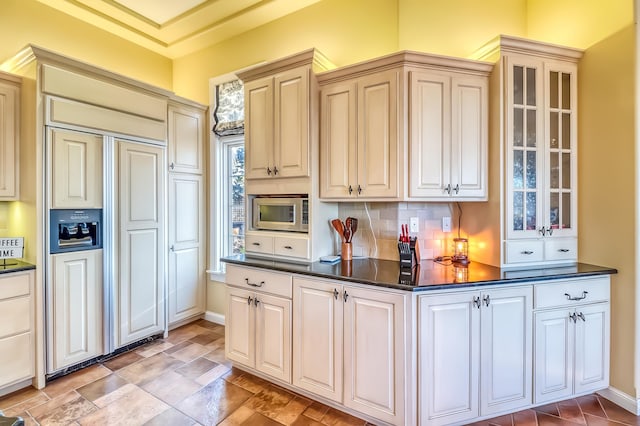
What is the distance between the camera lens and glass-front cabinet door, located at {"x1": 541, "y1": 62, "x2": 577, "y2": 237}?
7.78 feet

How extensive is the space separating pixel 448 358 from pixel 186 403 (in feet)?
5.87

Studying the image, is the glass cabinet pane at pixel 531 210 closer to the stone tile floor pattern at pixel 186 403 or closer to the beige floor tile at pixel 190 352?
the stone tile floor pattern at pixel 186 403

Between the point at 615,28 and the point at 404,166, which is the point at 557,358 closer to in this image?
the point at 404,166

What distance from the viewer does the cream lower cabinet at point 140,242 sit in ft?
9.48

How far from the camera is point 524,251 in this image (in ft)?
7.64

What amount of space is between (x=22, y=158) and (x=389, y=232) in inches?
118

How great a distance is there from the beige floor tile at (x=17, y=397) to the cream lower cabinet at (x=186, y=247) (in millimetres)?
1179

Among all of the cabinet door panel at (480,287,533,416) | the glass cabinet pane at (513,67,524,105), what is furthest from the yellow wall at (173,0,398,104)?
the cabinet door panel at (480,287,533,416)

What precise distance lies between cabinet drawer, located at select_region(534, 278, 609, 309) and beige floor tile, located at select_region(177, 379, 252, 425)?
2.10 metres

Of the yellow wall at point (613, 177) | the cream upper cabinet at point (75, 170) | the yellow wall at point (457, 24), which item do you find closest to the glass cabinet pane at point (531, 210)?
the yellow wall at point (613, 177)

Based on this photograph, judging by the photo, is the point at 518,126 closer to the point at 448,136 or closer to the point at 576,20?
the point at 448,136

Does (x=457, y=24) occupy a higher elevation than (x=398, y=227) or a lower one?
higher

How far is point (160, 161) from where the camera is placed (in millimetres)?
3193

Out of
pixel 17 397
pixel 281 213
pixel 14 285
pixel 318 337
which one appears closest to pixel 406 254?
pixel 318 337
